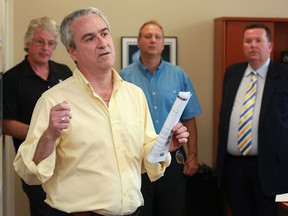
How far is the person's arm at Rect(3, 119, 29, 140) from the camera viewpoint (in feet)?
8.63

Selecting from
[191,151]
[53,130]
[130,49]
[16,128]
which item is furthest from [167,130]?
[130,49]

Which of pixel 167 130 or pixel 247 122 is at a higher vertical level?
pixel 167 130

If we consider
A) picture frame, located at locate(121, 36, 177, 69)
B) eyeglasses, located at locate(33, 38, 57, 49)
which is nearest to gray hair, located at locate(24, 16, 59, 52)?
eyeglasses, located at locate(33, 38, 57, 49)

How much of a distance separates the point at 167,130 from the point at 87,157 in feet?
1.02

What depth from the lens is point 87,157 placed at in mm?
1608

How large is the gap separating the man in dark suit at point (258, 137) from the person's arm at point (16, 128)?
54.5 inches

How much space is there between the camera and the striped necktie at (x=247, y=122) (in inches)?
119

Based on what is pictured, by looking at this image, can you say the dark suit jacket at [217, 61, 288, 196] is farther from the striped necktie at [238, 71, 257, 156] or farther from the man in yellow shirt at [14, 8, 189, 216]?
the man in yellow shirt at [14, 8, 189, 216]

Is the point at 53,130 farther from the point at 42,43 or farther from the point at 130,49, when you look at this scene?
the point at 130,49

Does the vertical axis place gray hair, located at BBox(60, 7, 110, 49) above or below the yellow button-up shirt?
above

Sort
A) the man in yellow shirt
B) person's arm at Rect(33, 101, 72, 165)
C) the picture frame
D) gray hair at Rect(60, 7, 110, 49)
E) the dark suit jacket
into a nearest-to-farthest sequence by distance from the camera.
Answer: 1. person's arm at Rect(33, 101, 72, 165)
2. the man in yellow shirt
3. gray hair at Rect(60, 7, 110, 49)
4. the dark suit jacket
5. the picture frame

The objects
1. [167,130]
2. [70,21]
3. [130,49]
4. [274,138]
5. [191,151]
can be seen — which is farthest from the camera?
[130,49]

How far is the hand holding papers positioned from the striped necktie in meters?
1.50

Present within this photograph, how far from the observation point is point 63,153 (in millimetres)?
1619
